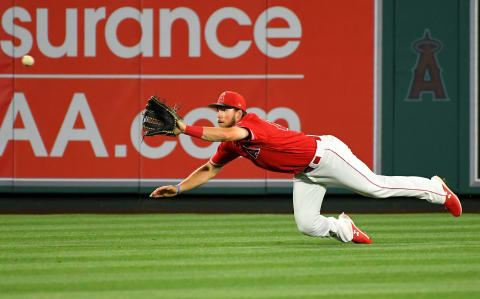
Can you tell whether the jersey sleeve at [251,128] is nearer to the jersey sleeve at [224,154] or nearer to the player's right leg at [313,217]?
the jersey sleeve at [224,154]

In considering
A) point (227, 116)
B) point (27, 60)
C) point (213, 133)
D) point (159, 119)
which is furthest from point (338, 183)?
point (27, 60)

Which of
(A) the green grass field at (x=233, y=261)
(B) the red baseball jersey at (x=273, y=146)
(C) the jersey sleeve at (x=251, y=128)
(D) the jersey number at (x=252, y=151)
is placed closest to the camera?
(A) the green grass field at (x=233, y=261)

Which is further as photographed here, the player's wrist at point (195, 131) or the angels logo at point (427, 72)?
the angels logo at point (427, 72)

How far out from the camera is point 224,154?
7188 millimetres

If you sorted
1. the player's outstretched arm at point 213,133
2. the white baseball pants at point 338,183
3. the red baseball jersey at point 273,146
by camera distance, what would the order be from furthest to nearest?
the white baseball pants at point 338,183, the red baseball jersey at point 273,146, the player's outstretched arm at point 213,133

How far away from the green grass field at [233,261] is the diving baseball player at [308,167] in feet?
1.09

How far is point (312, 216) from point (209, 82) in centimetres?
595

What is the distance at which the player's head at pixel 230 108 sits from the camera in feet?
21.9

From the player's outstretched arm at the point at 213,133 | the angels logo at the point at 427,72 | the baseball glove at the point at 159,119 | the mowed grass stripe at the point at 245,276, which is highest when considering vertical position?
the angels logo at the point at 427,72

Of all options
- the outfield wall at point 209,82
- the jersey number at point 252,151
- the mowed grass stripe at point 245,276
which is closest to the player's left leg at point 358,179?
the jersey number at point 252,151

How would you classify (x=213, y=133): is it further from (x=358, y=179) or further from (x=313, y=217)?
(x=358, y=179)

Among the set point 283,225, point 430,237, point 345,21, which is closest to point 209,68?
point 345,21

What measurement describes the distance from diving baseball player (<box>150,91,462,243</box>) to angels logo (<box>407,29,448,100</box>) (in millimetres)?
5460

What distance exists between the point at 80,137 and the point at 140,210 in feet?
5.22
